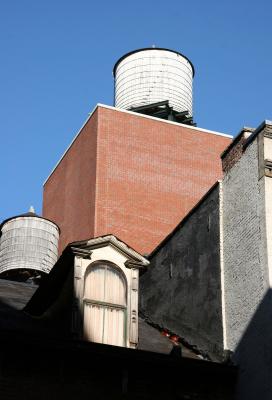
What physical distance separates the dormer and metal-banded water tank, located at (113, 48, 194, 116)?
24.3m

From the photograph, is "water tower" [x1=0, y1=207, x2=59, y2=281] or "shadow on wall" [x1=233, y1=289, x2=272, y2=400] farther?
"water tower" [x1=0, y1=207, x2=59, y2=281]

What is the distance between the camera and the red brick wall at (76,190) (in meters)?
37.1

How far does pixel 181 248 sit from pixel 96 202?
15.0 m

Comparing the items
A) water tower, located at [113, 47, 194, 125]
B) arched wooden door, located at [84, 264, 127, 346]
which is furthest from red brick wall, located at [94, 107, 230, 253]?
arched wooden door, located at [84, 264, 127, 346]

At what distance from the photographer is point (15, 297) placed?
66.2 feet

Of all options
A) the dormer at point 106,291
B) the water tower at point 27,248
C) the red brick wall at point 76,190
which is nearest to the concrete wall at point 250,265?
the dormer at point 106,291

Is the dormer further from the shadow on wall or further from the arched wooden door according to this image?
the shadow on wall

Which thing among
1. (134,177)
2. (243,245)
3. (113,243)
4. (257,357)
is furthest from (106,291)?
(134,177)

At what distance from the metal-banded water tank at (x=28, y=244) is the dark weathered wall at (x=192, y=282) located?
7.16 meters

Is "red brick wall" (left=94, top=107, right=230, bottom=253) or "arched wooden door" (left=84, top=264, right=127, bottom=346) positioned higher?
"red brick wall" (left=94, top=107, right=230, bottom=253)

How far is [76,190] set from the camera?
129ft

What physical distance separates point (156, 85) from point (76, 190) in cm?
649

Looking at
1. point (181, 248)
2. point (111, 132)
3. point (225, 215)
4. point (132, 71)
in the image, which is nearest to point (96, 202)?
point (111, 132)

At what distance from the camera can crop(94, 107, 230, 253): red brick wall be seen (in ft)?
119
